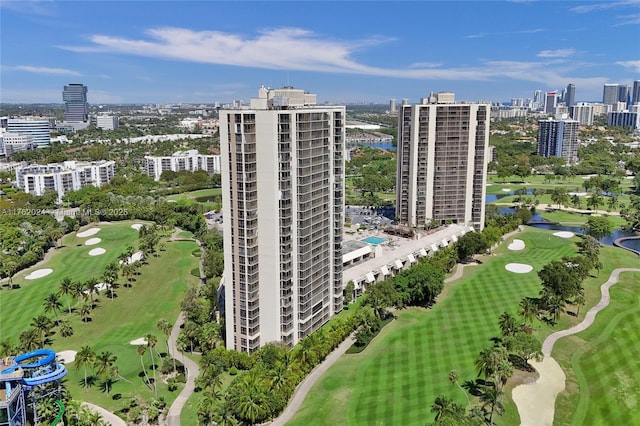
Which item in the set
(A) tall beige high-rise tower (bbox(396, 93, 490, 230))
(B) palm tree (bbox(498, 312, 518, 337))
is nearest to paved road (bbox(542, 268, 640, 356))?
(B) palm tree (bbox(498, 312, 518, 337))

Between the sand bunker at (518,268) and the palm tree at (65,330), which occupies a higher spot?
the sand bunker at (518,268)

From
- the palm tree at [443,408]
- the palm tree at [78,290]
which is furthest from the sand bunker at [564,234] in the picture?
the palm tree at [78,290]

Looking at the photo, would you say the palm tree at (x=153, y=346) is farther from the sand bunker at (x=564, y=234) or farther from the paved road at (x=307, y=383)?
the sand bunker at (x=564, y=234)

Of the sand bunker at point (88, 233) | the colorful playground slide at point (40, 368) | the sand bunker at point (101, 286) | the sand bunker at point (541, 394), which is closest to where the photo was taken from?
the colorful playground slide at point (40, 368)

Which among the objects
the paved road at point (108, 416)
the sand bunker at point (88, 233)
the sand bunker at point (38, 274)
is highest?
the sand bunker at point (88, 233)

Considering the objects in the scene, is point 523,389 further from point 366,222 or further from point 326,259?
point 366,222

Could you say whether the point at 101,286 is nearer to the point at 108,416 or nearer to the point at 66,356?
the point at 66,356

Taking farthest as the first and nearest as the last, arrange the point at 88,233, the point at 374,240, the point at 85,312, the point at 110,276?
the point at 88,233 → the point at 374,240 → the point at 110,276 → the point at 85,312

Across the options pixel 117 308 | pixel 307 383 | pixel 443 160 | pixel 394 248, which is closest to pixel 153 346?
pixel 117 308

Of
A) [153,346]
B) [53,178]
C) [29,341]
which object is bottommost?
[153,346]
